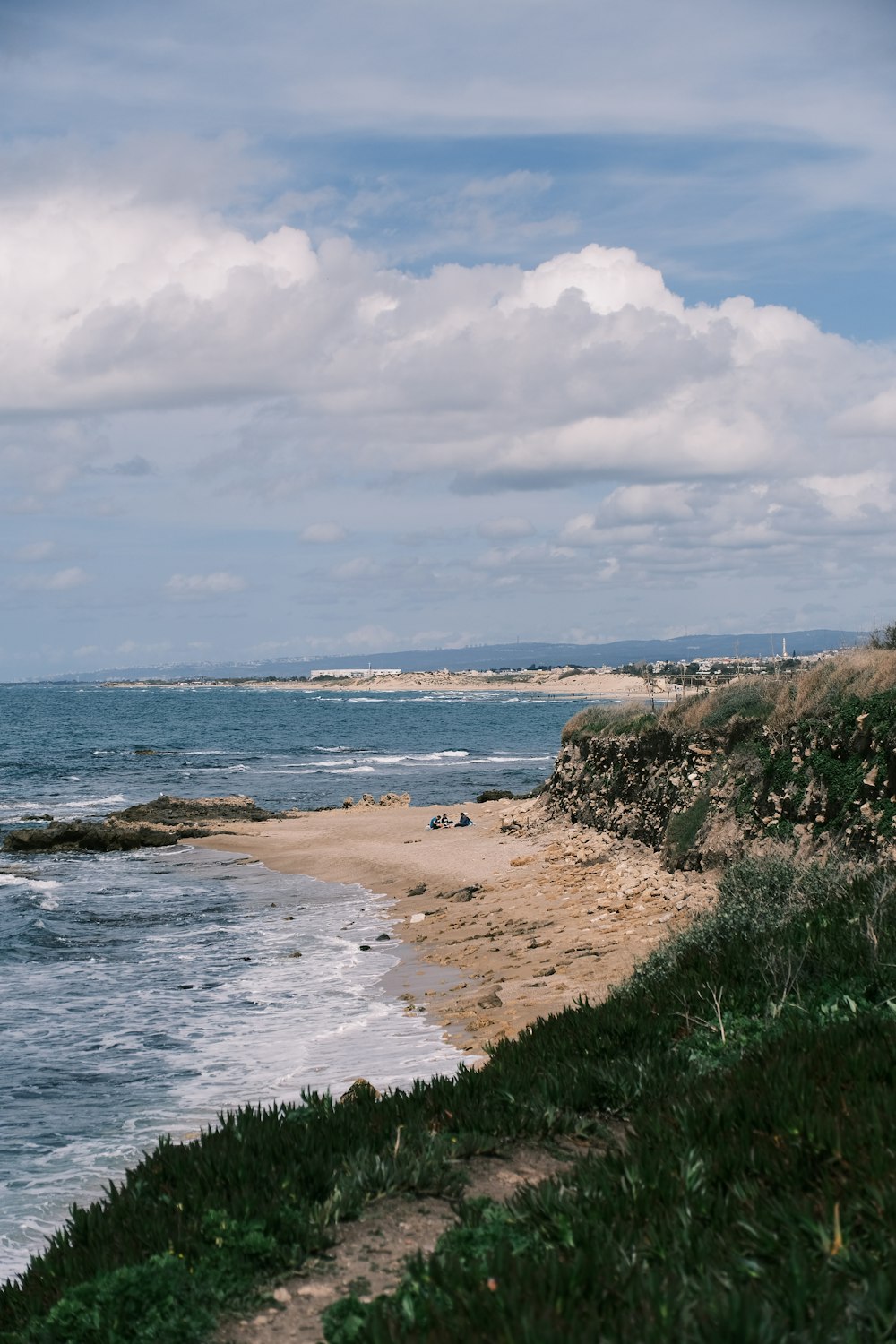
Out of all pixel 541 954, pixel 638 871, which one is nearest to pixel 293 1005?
pixel 541 954

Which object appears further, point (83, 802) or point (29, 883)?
point (83, 802)

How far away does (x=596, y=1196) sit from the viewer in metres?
4.88

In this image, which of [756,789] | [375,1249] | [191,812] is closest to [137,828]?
[191,812]

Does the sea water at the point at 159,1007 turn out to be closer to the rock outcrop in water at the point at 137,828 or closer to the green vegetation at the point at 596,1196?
the rock outcrop in water at the point at 137,828

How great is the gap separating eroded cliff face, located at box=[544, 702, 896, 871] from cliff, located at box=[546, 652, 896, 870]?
2 centimetres

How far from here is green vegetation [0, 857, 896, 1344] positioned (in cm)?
384

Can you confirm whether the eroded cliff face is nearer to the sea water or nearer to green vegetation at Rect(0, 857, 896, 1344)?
the sea water

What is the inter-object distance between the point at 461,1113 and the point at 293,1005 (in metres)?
9.18

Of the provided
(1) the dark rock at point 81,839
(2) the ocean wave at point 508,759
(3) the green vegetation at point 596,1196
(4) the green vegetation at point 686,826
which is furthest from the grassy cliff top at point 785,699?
(2) the ocean wave at point 508,759

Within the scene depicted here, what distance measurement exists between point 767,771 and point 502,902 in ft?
18.4

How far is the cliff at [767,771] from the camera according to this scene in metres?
16.4

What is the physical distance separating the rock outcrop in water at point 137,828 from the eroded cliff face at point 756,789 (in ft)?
52.4

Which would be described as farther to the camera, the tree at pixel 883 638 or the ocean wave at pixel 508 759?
the ocean wave at pixel 508 759

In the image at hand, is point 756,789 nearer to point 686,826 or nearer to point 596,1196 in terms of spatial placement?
point 686,826
